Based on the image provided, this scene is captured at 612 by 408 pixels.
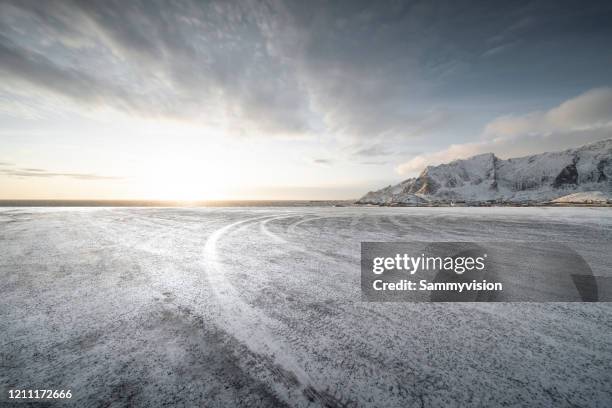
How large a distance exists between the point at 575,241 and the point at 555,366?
8145 mm

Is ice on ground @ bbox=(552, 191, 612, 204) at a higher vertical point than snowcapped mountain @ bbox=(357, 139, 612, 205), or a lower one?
lower

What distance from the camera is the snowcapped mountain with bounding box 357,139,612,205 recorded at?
14038cm

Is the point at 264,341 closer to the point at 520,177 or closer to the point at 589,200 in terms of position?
the point at 589,200

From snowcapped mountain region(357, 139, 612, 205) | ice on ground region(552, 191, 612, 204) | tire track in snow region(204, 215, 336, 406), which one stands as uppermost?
snowcapped mountain region(357, 139, 612, 205)

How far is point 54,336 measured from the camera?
8.07 feet

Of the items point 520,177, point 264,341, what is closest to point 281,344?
point 264,341

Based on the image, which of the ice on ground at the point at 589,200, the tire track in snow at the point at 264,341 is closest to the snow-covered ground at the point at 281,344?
the tire track in snow at the point at 264,341

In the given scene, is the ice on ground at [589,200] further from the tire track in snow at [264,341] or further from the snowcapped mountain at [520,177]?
the snowcapped mountain at [520,177]

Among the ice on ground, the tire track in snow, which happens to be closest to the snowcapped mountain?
the ice on ground

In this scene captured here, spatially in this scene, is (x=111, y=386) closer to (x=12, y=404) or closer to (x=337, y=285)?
(x=12, y=404)

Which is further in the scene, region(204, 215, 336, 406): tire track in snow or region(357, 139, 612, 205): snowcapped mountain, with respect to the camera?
region(357, 139, 612, 205): snowcapped mountain

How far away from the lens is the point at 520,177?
516 feet

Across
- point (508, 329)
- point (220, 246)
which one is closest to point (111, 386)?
point (508, 329)

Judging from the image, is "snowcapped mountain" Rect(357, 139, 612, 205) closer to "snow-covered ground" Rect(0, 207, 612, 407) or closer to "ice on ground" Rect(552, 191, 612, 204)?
"ice on ground" Rect(552, 191, 612, 204)
